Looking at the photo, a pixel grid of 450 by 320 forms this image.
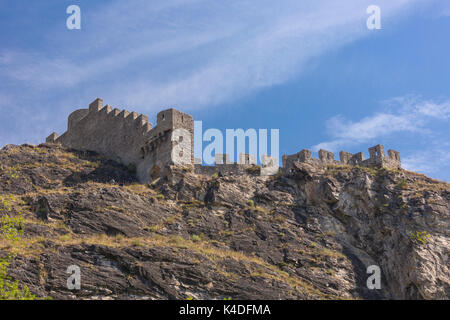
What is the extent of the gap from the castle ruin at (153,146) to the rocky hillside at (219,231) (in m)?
1.35

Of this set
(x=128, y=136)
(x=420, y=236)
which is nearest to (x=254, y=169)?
(x=128, y=136)

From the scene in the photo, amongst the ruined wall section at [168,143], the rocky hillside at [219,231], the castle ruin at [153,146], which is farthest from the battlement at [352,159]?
the ruined wall section at [168,143]

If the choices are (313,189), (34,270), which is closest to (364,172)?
(313,189)

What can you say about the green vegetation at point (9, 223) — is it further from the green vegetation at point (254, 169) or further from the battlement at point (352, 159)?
the battlement at point (352, 159)

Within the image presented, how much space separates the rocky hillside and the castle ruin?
1.35 metres

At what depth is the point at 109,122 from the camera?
153 feet

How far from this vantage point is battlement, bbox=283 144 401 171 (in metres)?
43.9

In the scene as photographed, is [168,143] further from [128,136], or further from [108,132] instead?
[108,132]

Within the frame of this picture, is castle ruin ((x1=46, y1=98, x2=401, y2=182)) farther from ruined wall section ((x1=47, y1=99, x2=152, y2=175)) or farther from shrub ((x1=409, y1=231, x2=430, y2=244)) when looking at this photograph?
shrub ((x1=409, y1=231, x2=430, y2=244))

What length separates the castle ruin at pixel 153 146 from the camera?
1622 inches

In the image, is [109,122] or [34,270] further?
[109,122]
